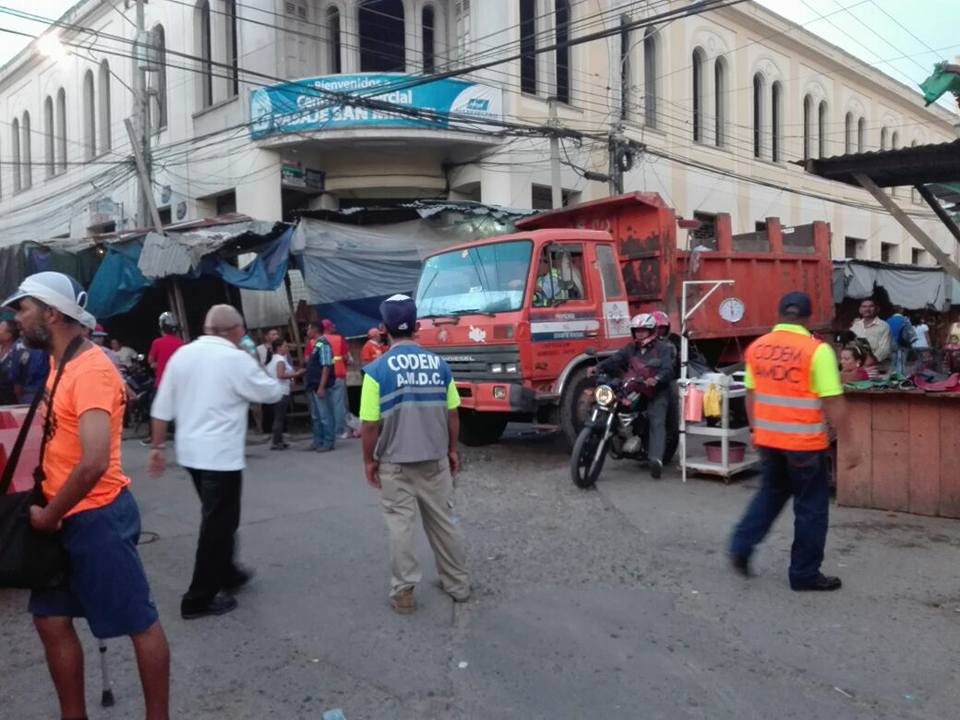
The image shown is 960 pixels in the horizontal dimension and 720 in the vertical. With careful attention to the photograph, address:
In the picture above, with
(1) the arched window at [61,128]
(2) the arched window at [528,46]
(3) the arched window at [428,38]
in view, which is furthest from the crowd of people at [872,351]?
(1) the arched window at [61,128]

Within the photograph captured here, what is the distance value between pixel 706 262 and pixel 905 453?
444cm

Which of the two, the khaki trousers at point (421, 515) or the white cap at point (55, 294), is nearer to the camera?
the white cap at point (55, 294)

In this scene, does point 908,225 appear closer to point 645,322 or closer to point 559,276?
point 645,322

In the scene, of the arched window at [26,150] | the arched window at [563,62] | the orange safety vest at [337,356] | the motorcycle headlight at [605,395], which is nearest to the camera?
the motorcycle headlight at [605,395]

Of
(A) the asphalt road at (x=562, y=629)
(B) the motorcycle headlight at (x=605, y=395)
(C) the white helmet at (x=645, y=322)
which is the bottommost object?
(A) the asphalt road at (x=562, y=629)

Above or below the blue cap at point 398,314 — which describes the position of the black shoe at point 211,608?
below

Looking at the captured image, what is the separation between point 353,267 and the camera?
1431 cm

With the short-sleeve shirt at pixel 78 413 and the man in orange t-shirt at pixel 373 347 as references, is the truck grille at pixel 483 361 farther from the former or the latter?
the short-sleeve shirt at pixel 78 413

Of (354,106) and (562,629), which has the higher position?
(354,106)

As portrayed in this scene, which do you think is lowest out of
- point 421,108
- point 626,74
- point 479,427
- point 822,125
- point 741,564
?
point 741,564

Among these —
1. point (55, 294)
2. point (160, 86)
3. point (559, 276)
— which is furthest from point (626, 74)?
point (55, 294)

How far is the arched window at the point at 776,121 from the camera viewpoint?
94.9 feet

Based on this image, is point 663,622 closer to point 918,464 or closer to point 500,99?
point 918,464

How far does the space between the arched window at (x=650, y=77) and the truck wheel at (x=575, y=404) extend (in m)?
16.2
